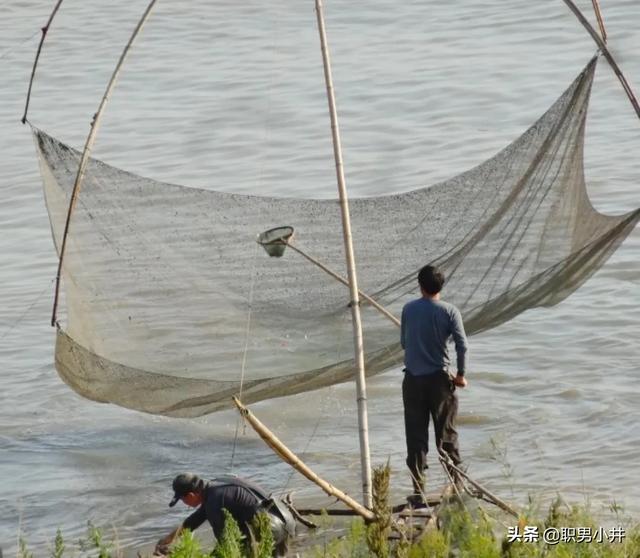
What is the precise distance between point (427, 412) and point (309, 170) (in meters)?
6.32

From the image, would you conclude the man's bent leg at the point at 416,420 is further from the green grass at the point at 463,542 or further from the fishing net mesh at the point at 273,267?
the green grass at the point at 463,542

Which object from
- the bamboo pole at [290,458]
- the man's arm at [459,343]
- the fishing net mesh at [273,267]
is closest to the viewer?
the bamboo pole at [290,458]

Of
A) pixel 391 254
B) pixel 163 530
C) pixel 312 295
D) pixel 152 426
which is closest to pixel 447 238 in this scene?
pixel 391 254

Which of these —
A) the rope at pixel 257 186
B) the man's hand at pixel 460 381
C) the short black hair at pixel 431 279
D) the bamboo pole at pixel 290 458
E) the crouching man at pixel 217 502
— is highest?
the short black hair at pixel 431 279

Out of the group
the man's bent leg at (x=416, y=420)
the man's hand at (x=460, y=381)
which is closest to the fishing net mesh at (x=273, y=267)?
the man's bent leg at (x=416, y=420)

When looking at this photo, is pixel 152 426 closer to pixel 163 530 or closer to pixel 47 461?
pixel 47 461

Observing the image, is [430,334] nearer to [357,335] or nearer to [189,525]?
[357,335]

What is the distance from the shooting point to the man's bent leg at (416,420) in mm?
5492

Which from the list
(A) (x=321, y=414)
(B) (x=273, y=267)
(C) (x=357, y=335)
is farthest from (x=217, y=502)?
(A) (x=321, y=414)

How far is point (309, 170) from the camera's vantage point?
11.7 meters

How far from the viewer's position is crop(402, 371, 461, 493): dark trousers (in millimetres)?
5457

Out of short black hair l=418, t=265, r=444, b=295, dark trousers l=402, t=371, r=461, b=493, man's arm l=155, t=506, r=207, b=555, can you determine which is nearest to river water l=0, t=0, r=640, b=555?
dark trousers l=402, t=371, r=461, b=493

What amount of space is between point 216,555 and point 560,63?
1057 centimetres

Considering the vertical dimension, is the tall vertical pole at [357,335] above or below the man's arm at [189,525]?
above
